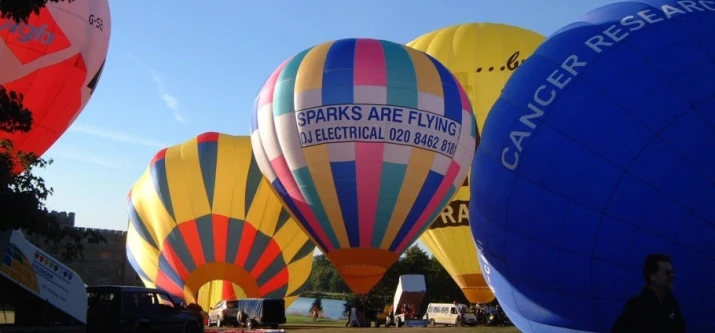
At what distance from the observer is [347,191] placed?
18656 mm

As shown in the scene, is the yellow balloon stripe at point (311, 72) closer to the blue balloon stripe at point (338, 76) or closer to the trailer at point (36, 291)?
the blue balloon stripe at point (338, 76)

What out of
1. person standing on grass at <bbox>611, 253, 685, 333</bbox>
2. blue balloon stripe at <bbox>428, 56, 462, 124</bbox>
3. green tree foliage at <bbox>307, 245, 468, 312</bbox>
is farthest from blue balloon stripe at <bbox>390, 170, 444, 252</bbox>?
green tree foliage at <bbox>307, 245, 468, 312</bbox>

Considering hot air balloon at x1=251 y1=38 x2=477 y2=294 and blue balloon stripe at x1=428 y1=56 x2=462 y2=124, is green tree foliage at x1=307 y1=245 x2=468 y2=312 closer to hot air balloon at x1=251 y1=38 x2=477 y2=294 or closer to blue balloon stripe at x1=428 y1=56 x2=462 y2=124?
hot air balloon at x1=251 y1=38 x2=477 y2=294

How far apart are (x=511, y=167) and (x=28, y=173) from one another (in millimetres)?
6158

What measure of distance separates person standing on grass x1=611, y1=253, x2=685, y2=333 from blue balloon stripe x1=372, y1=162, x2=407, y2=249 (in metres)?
14.4

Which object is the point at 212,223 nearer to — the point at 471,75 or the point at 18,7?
the point at 471,75

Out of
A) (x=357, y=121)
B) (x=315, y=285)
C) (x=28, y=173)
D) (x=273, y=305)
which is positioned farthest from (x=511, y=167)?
(x=315, y=285)

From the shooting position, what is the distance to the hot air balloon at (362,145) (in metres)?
18.5

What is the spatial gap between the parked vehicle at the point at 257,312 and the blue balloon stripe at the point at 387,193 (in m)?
3.50

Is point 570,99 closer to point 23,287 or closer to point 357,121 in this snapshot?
point 23,287

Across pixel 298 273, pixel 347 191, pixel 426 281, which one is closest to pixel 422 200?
pixel 347 191

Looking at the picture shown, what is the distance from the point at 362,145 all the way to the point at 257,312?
533 centimetres

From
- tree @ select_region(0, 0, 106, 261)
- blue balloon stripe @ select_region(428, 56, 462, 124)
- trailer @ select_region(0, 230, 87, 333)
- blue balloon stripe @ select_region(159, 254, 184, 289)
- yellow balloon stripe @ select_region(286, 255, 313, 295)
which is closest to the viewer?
tree @ select_region(0, 0, 106, 261)

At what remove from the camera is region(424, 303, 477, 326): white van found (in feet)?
91.8
